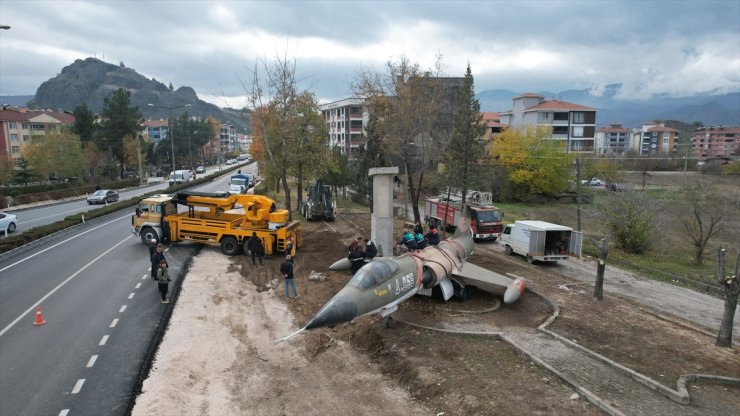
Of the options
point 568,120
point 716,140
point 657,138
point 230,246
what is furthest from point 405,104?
point 716,140

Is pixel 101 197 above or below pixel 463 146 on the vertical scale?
below

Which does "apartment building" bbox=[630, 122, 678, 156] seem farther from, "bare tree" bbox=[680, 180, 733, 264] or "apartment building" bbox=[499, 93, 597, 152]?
"bare tree" bbox=[680, 180, 733, 264]

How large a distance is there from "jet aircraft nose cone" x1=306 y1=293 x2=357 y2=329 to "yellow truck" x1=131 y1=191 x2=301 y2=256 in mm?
12172

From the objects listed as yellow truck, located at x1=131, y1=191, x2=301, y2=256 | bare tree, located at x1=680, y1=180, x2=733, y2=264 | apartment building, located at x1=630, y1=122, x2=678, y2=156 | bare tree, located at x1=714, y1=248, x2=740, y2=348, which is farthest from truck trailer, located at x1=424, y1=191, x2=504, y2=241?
apartment building, located at x1=630, y1=122, x2=678, y2=156

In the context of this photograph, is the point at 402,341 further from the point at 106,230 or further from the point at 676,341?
the point at 106,230

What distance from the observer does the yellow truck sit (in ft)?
76.2

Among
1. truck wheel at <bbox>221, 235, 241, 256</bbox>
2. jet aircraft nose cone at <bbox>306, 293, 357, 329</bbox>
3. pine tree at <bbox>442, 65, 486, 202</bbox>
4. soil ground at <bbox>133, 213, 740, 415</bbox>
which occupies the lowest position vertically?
soil ground at <bbox>133, 213, 740, 415</bbox>

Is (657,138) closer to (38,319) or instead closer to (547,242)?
(547,242)

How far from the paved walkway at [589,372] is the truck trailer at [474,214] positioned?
45.6ft

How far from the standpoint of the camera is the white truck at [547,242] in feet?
75.7

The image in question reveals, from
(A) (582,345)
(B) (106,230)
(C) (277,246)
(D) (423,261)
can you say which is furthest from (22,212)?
(A) (582,345)

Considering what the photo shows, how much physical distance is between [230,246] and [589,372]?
18.3m

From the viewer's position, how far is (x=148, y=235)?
2538cm

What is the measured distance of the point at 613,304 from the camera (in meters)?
16.9
